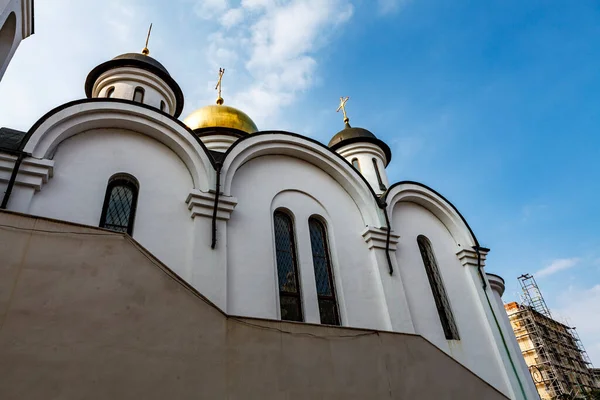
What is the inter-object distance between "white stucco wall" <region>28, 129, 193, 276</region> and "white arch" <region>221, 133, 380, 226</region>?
5.20 ft

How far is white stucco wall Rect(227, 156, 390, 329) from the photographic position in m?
6.61

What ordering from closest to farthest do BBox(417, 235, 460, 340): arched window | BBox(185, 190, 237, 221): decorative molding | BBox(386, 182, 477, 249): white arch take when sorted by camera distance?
BBox(185, 190, 237, 221): decorative molding → BBox(417, 235, 460, 340): arched window → BBox(386, 182, 477, 249): white arch

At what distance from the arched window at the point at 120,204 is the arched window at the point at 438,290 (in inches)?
251

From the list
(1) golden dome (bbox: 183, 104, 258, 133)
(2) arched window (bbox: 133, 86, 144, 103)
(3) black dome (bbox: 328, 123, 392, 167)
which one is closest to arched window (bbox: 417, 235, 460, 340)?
Answer: (3) black dome (bbox: 328, 123, 392, 167)

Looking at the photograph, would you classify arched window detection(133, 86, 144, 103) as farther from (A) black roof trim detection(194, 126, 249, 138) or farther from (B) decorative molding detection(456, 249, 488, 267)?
(B) decorative molding detection(456, 249, 488, 267)

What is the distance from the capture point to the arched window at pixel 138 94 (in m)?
10.8

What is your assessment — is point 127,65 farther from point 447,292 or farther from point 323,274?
point 447,292

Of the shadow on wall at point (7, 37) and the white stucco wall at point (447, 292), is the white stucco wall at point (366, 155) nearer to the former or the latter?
the white stucco wall at point (447, 292)

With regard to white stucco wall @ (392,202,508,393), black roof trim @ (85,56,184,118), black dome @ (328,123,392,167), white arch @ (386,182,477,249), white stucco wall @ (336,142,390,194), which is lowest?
white stucco wall @ (392,202,508,393)

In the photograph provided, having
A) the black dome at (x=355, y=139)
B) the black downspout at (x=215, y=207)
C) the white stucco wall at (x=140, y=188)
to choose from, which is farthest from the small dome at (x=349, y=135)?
the white stucco wall at (x=140, y=188)

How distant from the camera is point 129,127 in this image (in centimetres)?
727

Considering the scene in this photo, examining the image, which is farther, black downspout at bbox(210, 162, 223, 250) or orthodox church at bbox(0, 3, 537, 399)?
black downspout at bbox(210, 162, 223, 250)

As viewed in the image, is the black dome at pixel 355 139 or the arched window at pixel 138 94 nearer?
the arched window at pixel 138 94

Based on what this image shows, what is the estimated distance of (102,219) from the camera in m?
6.27
